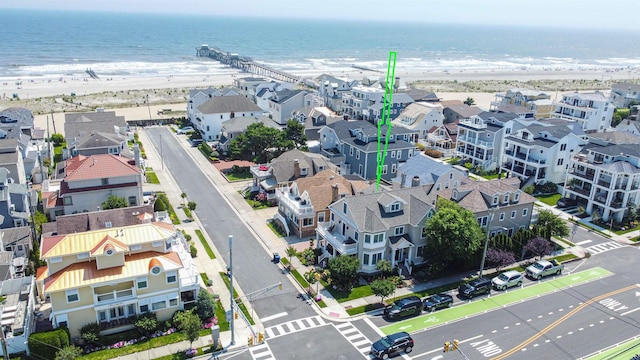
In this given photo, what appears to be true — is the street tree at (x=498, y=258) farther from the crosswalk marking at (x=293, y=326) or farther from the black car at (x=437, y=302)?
the crosswalk marking at (x=293, y=326)

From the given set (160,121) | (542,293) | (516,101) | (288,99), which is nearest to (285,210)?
(542,293)

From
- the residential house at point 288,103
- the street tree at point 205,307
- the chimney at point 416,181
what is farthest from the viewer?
the residential house at point 288,103

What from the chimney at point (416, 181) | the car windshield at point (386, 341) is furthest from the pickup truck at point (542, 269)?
the car windshield at point (386, 341)

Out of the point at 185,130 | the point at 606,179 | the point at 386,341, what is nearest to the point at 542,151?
the point at 606,179

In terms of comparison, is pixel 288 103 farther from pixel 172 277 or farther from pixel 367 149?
pixel 172 277

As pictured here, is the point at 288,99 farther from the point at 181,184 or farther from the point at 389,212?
the point at 389,212

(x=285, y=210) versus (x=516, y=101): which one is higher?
(x=516, y=101)
